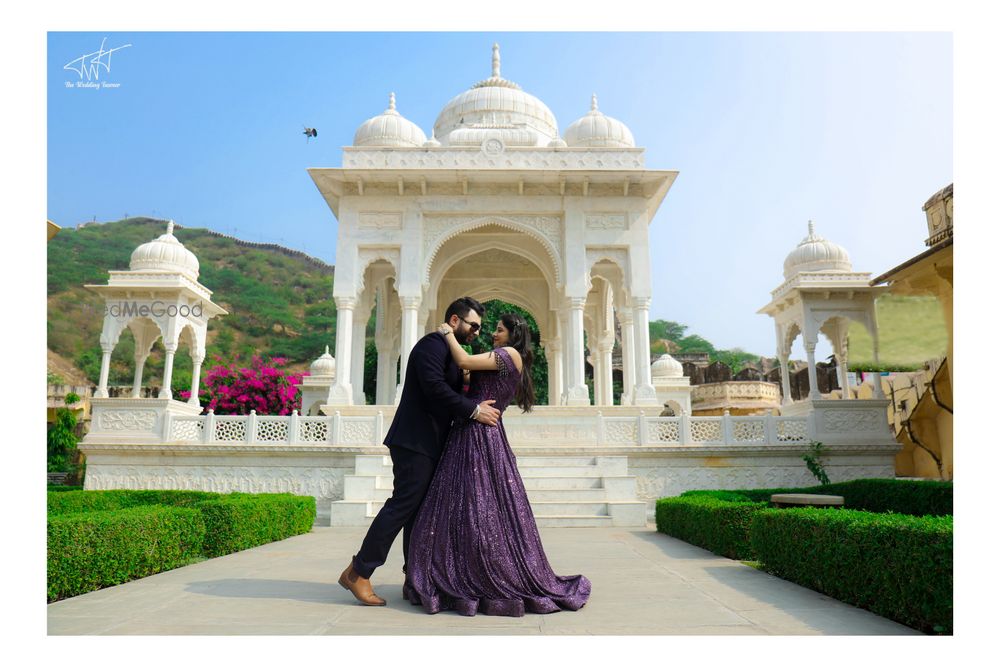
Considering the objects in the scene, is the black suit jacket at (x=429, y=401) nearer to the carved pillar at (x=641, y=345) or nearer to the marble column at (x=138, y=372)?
the carved pillar at (x=641, y=345)

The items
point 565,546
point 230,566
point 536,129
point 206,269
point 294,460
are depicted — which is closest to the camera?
point 230,566

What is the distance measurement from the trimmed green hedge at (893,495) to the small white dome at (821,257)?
779 cm

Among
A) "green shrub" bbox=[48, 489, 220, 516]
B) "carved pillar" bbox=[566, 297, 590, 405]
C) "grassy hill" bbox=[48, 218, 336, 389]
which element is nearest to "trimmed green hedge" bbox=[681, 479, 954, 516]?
"carved pillar" bbox=[566, 297, 590, 405]

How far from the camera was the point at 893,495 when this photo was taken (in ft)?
27.7

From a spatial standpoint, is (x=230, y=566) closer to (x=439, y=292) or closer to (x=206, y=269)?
(x=439, y=292)

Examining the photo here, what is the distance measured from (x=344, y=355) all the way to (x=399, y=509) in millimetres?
12015

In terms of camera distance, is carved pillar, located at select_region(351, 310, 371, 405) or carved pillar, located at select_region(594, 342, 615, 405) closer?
carved pillar, located at select_region(351, 310, 371, 405)

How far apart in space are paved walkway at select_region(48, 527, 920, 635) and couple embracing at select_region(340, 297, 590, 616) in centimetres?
14

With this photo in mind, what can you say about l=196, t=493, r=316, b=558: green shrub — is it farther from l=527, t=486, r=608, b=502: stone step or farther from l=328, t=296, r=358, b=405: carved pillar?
l=328, t=296, r=358, b=405: carved pillar

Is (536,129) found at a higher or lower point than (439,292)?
higher

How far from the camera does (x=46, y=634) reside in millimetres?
3107

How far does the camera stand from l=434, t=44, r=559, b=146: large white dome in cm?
2033

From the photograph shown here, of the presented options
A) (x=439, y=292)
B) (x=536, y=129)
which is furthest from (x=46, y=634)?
(x=536, y=129)
